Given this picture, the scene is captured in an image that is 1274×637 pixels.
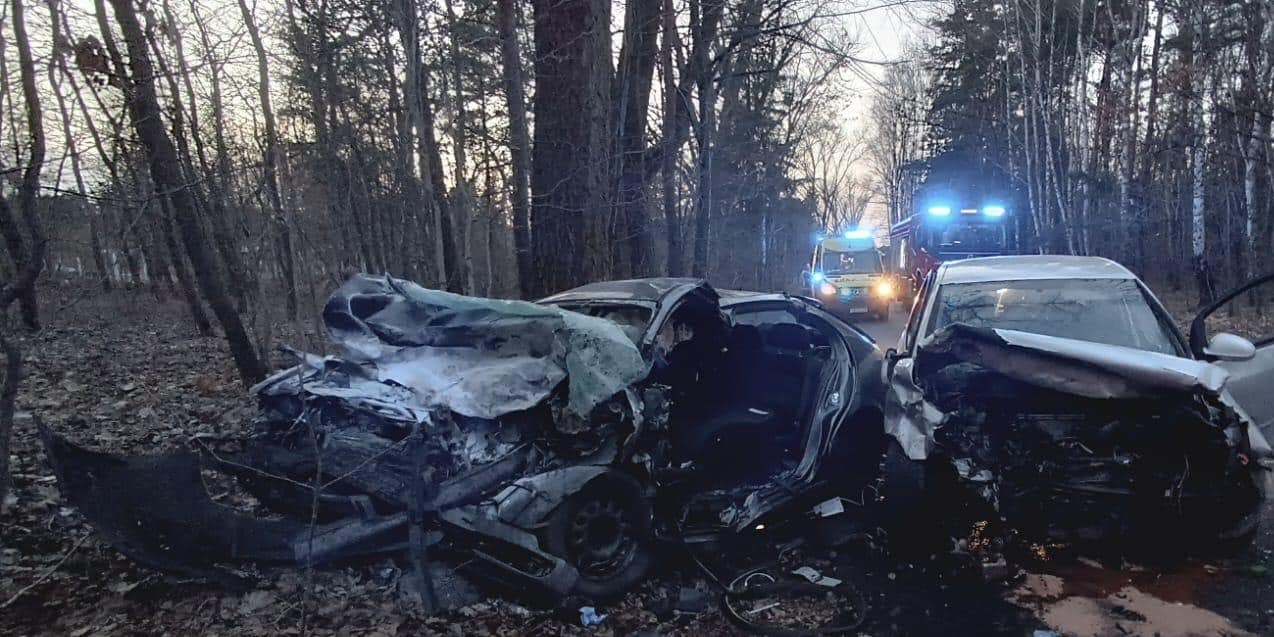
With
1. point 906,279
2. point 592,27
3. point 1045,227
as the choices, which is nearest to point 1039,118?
point 1045,227

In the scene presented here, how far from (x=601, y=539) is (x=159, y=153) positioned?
272 inches

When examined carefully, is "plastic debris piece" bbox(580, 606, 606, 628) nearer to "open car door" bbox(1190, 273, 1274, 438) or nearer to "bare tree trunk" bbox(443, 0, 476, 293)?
"open car door" bbox(1190, 273, 1274, 438)

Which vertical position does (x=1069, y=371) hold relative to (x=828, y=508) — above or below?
above

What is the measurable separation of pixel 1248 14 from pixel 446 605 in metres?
20.1

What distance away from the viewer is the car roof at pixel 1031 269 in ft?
18.0

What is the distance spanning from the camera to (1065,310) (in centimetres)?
519

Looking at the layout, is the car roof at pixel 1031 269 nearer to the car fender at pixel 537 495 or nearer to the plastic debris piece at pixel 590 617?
the car fender at pixel 537 495

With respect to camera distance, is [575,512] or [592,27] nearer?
[575,512]

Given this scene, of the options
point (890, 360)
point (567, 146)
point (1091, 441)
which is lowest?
point (1091, 441)

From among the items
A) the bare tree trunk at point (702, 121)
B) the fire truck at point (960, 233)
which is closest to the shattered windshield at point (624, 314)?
the bare tree trunk at point (702, 121)

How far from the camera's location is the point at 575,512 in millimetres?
3951

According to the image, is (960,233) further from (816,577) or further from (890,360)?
(816,577)

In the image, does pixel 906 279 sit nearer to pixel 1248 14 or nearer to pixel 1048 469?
pixel 1248 14

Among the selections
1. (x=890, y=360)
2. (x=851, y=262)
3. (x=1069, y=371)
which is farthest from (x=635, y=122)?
(x=851, y=262)
